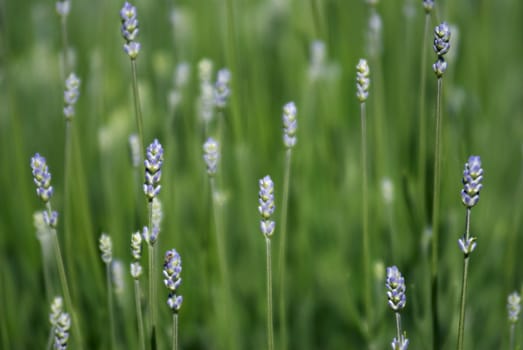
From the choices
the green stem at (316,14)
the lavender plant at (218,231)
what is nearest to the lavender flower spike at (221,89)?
the lavender plant at (218,231)

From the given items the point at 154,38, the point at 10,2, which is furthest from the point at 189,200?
the point at 10,2

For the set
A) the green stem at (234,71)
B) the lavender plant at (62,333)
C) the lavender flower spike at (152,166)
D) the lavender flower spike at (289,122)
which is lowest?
the lavender plant at (62,333)

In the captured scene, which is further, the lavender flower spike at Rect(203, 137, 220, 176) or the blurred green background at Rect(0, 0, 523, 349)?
the blurred green background at Rect(0, 0, 523, 349)

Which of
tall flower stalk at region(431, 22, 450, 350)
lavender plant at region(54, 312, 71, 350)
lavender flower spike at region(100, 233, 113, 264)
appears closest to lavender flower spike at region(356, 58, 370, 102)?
Result: tall flower stalk at region(431, 22, 450, 350)

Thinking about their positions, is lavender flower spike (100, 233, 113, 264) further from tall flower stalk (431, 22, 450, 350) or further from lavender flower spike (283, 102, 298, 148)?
tall flower stalk (431, 22, 450, 350)

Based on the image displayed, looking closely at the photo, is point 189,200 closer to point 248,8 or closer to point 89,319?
point 89,319

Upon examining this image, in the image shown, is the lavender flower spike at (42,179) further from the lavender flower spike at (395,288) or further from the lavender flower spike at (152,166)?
the lavender flower spike at (395,288)
